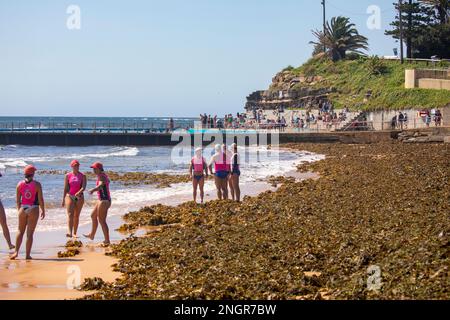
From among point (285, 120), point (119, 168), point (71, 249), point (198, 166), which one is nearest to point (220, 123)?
point (285, 120)

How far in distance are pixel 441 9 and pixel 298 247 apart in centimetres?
5719

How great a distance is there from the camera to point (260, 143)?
54281mm

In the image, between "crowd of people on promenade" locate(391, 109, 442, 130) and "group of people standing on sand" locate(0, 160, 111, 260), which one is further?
"crowd of people on promenade" locate(391, 109, 442, 130)

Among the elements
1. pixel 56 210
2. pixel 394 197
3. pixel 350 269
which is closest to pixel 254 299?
pixel 350 269

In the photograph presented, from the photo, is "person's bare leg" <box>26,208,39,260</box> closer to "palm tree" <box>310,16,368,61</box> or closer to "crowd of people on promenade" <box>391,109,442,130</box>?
"crowd of people on promenade" <box>391,109,442,130</box>

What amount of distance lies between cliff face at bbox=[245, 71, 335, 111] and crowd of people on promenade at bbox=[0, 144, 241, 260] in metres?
46.7

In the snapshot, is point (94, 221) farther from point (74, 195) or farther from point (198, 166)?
point (198, 166)

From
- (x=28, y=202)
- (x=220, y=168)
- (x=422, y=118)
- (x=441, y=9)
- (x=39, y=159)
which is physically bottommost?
(x=39, y=159)

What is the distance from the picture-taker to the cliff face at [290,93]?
219 feet

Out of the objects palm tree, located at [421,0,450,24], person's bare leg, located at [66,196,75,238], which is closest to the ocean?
person's bare leg, located at [66,196,75,238]

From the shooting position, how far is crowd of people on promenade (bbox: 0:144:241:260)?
1245 cm

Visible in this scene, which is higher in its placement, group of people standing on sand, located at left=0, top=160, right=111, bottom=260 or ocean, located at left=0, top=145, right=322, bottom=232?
group of people standing on sand, located at left=0, top=160, right=111, bottom=260

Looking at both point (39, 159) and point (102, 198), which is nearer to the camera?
point (102, 198)

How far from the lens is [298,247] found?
1109 cm
